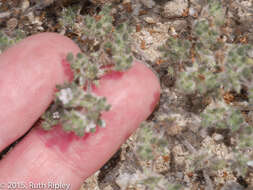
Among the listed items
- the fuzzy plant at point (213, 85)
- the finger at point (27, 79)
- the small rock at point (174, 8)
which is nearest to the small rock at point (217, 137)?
the fuzzy plant at point (213, 85)

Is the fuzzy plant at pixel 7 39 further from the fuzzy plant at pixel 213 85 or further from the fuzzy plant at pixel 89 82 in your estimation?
the fuzzy plant at pixel 213 85

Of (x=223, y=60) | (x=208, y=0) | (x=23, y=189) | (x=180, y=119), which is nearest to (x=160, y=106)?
(x=180, y=119)

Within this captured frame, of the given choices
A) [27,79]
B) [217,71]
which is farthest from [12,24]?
[217,71]

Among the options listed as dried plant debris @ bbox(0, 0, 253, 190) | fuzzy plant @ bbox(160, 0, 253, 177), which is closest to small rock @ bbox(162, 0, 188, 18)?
dried plant debris @ bbox(0, 0, 253, 190)

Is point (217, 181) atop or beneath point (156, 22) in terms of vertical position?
beneath

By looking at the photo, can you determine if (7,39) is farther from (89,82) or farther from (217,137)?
(217,137)

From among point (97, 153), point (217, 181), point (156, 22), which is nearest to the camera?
point (97, 153)

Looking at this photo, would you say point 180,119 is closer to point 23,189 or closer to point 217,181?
point 217,181
